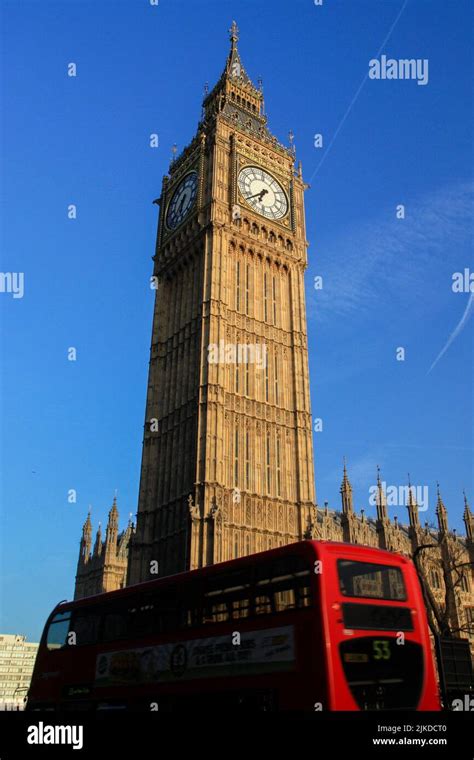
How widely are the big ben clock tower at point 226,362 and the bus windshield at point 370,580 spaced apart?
1024 inches

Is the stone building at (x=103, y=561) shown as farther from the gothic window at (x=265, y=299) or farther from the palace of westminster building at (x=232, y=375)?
the gothic window at (x=265, y=299)

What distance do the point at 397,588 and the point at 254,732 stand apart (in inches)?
254

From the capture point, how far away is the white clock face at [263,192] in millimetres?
57094

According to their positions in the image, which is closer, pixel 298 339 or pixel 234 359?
pixel 234 359

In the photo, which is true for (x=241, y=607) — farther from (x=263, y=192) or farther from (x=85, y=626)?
(x=263, y=192)

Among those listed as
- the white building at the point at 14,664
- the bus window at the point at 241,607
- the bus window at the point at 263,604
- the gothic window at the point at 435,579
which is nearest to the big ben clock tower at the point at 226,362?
the bus window at the point at 241,607

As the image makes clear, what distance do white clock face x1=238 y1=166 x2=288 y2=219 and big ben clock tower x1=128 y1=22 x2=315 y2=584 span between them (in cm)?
13

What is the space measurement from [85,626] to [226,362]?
30425mm

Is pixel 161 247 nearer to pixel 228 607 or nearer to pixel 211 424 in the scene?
pixel 211 424

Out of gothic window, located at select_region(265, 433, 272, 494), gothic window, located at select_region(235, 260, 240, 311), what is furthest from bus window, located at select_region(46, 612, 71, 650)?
gothic window, located at select_region(235, 260, 240, 311)

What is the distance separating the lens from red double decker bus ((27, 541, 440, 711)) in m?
14.3

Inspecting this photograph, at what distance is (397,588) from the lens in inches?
635

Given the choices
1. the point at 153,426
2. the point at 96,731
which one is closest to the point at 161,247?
the point at 153,426

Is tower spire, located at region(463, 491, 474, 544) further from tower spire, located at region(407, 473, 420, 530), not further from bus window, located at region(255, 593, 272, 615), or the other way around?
bus window, located at region(255, 593, 272, 615)
